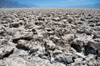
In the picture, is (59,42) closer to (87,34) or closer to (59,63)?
(59,63)

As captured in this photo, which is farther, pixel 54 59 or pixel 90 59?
pixel 54 59

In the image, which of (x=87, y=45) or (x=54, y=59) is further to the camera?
(x=87, y=45)

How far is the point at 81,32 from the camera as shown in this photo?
3.45 metres

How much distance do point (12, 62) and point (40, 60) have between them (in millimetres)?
683

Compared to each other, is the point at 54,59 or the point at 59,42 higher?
the point at 59,42

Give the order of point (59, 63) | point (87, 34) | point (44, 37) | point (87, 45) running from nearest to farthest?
1. point (59, 63)
2. point (87, 45)
3. point (44, 37)
4. point (87, 34)

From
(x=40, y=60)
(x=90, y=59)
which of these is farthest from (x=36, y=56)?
(x=90, y=59)

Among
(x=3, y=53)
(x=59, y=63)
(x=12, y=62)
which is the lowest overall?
(x=59, y=63)

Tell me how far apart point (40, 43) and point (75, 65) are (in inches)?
55.1

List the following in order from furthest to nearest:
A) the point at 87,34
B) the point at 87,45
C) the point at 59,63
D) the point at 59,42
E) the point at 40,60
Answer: the point at 87,34 → the point at 59,42 → the point at 87,45 → the point at 40,60 → the point at 59,63

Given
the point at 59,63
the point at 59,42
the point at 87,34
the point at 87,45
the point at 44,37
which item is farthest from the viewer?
the point at 87,34

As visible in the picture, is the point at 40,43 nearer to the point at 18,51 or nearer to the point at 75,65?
the point at 18,51

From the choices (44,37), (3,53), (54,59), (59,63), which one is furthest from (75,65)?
(3,53)

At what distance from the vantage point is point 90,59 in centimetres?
178
